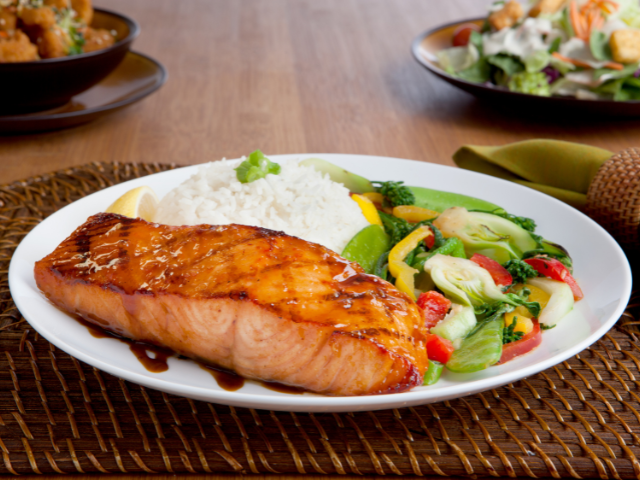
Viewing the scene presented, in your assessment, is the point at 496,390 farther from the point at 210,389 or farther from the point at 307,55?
the point at 307,55

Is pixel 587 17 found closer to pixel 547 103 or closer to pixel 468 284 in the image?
pixel 547 103

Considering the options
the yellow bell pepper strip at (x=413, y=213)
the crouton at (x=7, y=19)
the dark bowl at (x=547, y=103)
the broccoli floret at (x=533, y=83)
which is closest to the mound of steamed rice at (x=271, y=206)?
the yellow bell pepper strip at (x=413, y=213)

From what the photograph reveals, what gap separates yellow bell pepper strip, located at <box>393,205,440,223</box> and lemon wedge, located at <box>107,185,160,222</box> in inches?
40.4

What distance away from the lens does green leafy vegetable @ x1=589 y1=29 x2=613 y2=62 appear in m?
3.86

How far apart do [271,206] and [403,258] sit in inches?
22.8

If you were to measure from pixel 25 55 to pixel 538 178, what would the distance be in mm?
2866

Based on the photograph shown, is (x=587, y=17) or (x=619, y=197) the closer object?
(x=619, y=197)

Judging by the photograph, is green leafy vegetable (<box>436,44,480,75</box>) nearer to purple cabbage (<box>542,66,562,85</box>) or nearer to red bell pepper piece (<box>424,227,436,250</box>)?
purple cabbage (<box>542,66,562,85</box>)

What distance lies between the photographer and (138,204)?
2496mm

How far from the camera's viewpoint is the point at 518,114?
438 cm

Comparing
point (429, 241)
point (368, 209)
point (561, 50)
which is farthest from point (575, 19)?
point (429, 241)

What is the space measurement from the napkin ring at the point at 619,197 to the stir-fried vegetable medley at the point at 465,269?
35 cm

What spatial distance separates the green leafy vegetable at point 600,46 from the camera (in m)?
3.86

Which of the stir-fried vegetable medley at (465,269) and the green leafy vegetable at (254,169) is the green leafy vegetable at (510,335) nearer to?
the stir-fried vegetable medley at (465,269)
